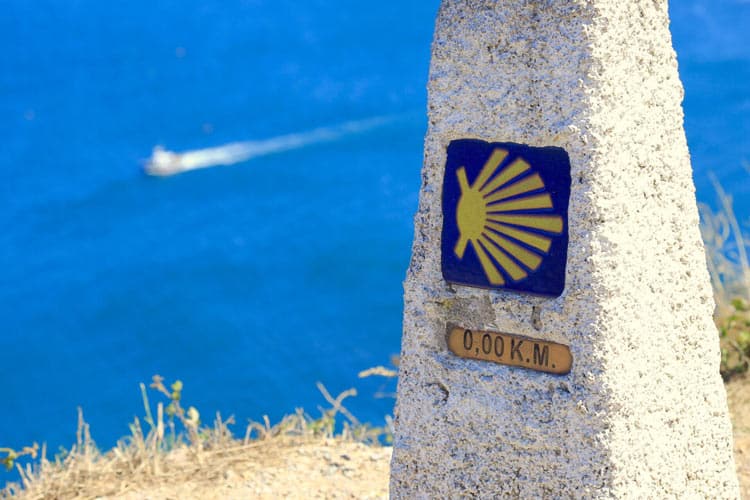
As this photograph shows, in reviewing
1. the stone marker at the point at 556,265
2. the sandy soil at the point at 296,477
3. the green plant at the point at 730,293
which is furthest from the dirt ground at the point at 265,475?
the stone marker at the point at 556,265

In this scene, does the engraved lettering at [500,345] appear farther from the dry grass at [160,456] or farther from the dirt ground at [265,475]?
the dry grass at [160,456]

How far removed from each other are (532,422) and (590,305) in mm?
358

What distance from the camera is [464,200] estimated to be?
2.83 metres

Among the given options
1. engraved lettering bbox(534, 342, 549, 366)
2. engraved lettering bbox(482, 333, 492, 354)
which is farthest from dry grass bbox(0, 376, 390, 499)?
engraved lettering bbox(534, 342, 549, 366)

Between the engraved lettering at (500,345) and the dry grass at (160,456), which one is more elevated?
the dry grass at (160,456)

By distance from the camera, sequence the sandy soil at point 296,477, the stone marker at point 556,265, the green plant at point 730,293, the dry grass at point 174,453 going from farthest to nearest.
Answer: the green plant at point 730,293
the dry grass at point 174,453
the sandy soil at point 296,477
the stone marker at point 556,265

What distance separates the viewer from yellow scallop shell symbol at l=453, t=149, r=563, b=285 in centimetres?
275

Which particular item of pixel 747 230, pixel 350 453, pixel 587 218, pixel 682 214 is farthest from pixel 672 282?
pixel 747 230

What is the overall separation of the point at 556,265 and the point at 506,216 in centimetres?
17

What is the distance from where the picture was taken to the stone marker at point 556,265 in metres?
2.70

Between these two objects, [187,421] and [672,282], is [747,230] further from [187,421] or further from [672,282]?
[672,282]

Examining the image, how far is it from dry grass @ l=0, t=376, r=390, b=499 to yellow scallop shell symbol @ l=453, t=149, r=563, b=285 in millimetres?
2057

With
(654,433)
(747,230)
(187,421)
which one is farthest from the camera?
(747,230)

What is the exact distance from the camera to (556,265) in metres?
2.75
